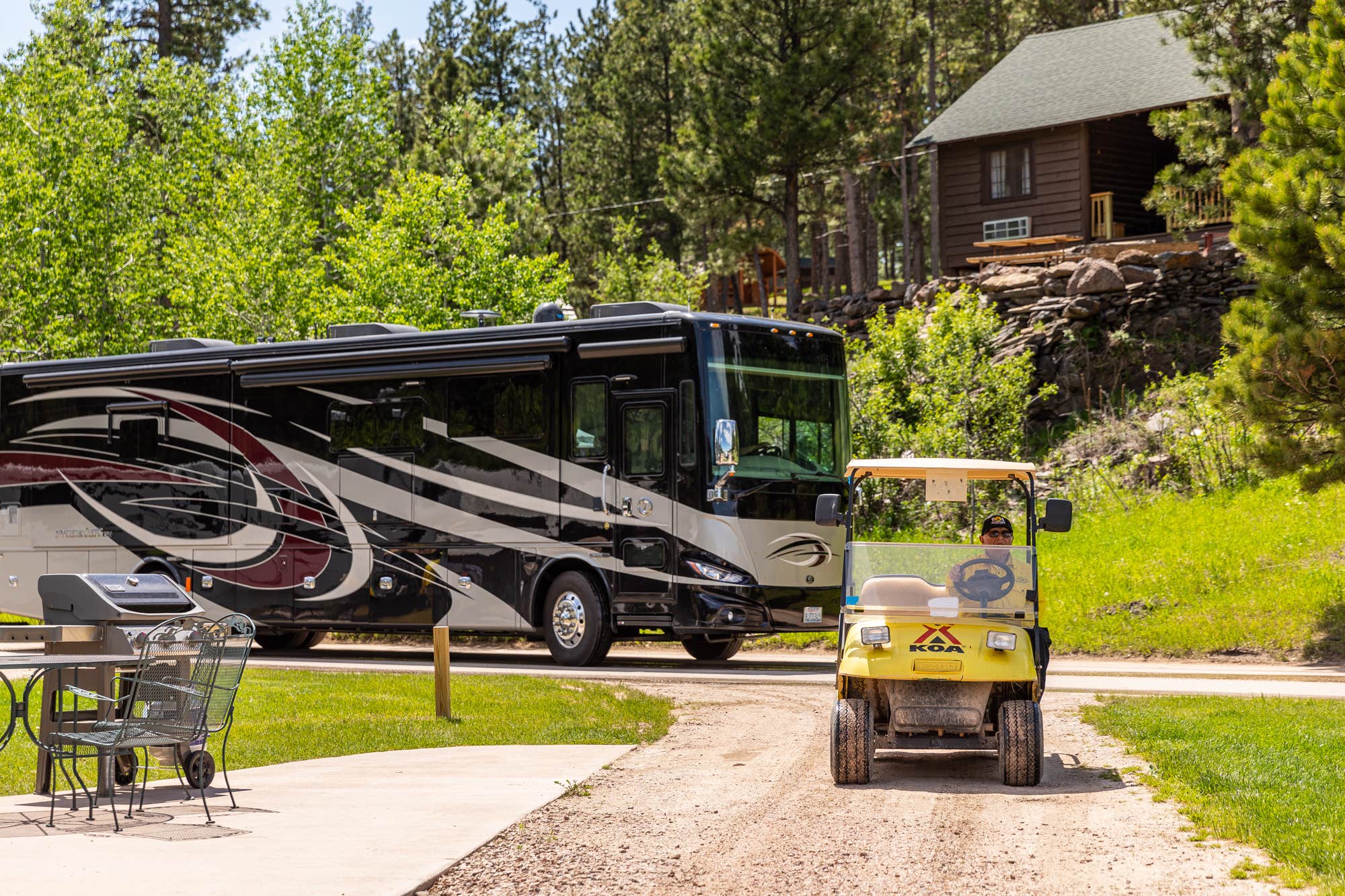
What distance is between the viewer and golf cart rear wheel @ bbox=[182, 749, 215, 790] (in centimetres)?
914

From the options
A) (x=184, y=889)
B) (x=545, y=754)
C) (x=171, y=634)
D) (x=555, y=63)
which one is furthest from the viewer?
(x=555, y=63)

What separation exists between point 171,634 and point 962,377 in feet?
59.9

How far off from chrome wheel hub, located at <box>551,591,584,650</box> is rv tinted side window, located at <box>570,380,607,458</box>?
1.71m

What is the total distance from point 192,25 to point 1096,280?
37.4 metres

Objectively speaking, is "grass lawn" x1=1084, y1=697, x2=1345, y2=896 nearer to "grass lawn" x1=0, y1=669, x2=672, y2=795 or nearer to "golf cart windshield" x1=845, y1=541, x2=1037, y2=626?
"golf cart windshield" x1=845, y1=541, x2=1037, y2=626

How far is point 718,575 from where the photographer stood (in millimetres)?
16828

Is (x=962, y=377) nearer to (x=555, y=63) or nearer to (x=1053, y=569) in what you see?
(x=1053, y=569)

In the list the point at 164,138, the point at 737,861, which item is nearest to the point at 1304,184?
the point at 737,861

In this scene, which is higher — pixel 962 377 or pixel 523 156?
pixel 523 156

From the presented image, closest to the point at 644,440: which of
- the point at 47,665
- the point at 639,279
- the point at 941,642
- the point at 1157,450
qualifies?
the point at 941,642

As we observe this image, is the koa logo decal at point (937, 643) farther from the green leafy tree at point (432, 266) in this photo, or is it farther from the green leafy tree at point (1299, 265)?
the green leafy tree at point (432, 266)

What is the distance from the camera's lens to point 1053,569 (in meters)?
20.4

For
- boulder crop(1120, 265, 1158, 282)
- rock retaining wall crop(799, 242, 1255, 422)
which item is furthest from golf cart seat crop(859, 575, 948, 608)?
boulder crop(1120, 265, 1158, 282)

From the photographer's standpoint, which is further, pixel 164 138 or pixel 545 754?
pixel 164 138
